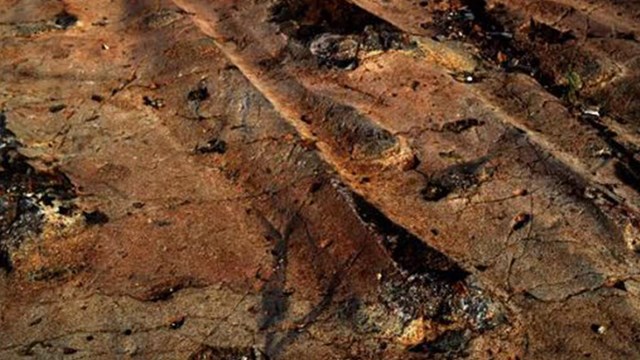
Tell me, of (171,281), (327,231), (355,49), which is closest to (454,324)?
(327,231)

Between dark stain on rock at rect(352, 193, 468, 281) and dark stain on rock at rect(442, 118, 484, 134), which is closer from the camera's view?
dark stain on rock at rect(352, 193, 468, 281)

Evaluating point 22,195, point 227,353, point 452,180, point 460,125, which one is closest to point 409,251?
point 452,180

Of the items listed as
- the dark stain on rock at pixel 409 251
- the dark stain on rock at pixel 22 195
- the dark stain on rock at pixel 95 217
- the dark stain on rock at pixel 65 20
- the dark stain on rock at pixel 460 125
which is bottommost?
the dark stain on rock at pixel 95 217

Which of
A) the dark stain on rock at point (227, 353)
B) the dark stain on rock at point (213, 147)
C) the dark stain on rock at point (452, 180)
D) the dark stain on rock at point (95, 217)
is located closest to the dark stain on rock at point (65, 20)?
the dark stain on rock at point (213, 147)

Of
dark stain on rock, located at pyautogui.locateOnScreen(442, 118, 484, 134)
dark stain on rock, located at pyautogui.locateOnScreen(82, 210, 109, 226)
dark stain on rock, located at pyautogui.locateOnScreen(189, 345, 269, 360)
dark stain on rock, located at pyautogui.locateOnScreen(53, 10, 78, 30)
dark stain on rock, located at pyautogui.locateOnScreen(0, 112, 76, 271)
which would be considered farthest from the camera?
dark stain on rock, located at pyautogui.locateOnScreen(53, 10, 78, 30)

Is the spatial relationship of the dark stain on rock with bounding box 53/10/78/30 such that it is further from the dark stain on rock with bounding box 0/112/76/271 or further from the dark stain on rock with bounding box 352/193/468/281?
the dark stain on rock with bounding box 352/193/468/281

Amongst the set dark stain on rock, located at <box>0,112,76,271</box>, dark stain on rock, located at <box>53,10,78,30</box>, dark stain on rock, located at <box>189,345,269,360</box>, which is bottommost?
dark stain on rock, located at <box>189,345,269,360</box>

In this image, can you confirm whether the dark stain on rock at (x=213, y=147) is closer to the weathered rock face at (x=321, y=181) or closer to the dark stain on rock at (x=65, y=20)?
the weathered rock face at (x=321, y=181)

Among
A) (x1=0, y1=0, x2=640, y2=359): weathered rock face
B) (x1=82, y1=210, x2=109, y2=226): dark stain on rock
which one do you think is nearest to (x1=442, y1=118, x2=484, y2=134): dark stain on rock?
(x1=0, y1=0, x2=640, y2=359): weathered rock face

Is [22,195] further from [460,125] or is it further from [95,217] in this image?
[460,125]
